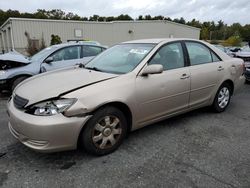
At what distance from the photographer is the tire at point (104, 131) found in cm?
299

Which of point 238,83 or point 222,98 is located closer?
point 222,98

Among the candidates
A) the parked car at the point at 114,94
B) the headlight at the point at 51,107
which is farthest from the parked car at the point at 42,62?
the headlight at the point at 51,107

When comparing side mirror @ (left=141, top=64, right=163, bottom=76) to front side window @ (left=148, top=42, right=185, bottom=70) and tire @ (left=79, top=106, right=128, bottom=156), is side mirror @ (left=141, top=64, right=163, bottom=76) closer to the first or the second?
front side window @ (left=148, top=42, right=185, bottom=70)

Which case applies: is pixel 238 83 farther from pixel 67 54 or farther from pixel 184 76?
pixel 67 54

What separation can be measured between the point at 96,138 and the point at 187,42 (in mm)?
2426

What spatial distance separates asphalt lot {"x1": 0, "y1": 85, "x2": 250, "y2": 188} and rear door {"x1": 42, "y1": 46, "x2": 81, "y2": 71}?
3.11m

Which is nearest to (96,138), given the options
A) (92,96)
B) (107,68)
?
(92,96)

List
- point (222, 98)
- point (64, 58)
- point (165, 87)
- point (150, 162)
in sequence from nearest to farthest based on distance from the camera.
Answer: point (150, 162), point (165, 87), point (222, 98), point (64, 58)

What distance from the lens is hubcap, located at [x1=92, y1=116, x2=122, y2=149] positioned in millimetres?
3080

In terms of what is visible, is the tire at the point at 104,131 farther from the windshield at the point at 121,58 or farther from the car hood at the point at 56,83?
the windshield at the point at 121,58

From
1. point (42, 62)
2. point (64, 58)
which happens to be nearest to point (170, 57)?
point (64, 58)

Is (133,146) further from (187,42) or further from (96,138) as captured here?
(187,42)

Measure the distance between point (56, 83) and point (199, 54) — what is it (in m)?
2.65

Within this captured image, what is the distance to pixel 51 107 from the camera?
9.29 ft
